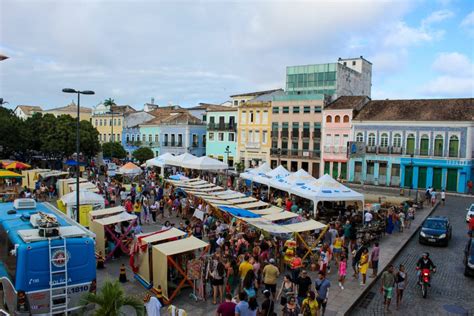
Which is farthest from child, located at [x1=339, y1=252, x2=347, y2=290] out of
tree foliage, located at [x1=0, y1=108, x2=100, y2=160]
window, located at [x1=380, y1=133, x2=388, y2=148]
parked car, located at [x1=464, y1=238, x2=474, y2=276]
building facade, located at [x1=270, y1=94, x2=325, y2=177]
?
tree foliage, located at [x1=0, y1=108, x2=100, y2=160]

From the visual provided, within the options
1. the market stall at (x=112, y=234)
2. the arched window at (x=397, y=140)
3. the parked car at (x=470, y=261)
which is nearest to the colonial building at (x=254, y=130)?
the arched window at (x=397, y=140)

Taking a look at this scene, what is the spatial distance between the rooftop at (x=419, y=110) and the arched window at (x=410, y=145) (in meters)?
1.84

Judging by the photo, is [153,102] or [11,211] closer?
[11,211]

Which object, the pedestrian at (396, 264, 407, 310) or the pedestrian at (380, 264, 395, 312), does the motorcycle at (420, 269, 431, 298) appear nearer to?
the pedestrian at (396, 264, 407, 310)

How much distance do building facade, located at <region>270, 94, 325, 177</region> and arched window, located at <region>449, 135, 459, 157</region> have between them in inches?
542

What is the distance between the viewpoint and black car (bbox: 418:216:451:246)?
62.1ft

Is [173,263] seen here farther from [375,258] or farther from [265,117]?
[265,117]

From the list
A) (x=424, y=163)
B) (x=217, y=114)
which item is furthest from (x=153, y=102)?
(x=424, y=163)

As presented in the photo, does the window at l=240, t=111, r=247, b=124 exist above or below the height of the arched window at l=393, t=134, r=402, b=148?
above

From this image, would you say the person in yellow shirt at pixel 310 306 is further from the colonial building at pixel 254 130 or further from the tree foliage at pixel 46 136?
the colonial building at pixel 254 130

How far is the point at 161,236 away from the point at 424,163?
34.6 meters

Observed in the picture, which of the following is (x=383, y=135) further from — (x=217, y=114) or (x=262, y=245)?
(x=262, y=245)

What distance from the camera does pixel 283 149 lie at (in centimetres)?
5031

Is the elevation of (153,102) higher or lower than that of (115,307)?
higher
